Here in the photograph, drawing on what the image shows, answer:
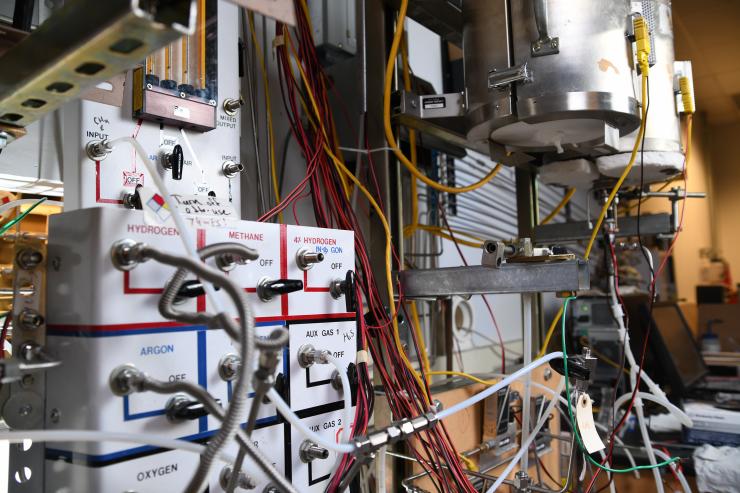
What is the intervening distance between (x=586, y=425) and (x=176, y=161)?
0.79 meters

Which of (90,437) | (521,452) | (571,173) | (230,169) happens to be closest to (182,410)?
(90,437)

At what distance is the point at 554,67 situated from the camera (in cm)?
94

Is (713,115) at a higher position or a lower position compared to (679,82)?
higher

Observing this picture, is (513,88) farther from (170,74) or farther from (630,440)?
(630,440)

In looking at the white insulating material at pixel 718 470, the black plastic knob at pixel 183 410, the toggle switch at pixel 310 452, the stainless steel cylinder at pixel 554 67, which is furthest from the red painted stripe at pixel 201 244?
the white insulating material at pixel 718 470

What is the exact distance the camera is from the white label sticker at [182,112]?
0.85m

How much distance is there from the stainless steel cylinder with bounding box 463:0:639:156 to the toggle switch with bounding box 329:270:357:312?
44 centimetres

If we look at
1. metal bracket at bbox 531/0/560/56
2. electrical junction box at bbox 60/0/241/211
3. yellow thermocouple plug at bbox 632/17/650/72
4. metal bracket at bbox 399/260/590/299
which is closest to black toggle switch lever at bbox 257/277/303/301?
electrical junction box at bbox 60/0/241/211

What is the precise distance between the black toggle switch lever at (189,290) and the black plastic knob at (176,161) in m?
0.33

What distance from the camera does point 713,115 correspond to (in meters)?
5.41

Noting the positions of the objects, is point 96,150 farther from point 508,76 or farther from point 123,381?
point 508,76

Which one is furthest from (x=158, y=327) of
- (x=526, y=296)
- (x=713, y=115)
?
(x=713, y=115)

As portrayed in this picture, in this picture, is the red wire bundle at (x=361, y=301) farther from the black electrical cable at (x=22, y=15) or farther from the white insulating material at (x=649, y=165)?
the white insulating material at (x=649, y=165)

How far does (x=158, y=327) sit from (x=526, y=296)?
Result: 2.22 ft
